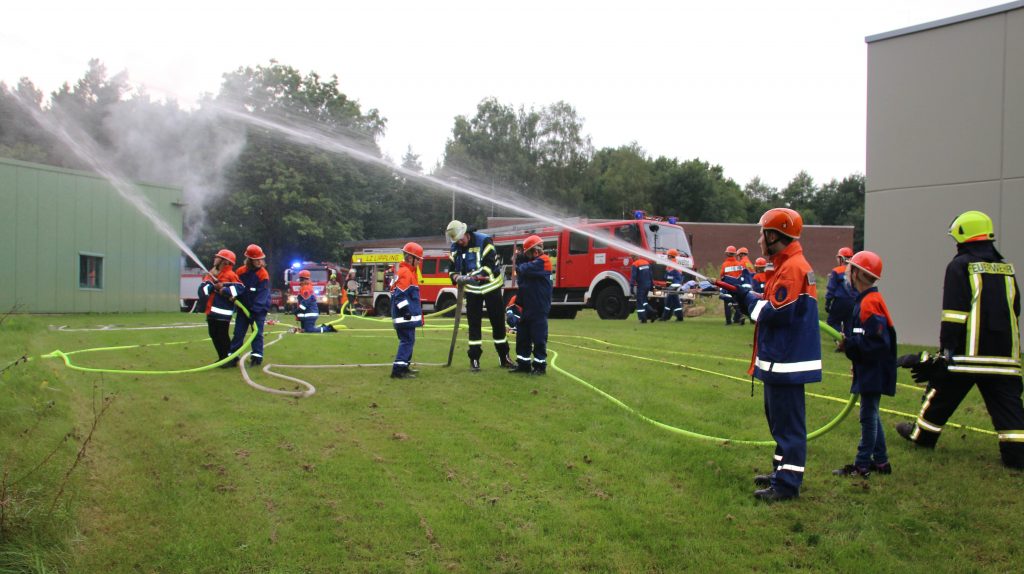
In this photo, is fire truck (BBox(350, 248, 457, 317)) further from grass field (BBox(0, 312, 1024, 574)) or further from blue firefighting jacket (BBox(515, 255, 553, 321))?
grass field (BBox(0, 312, 1024, 574))

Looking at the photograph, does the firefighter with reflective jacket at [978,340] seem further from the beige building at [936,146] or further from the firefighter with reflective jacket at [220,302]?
the beige building at [936,146]

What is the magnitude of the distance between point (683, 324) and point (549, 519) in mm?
15017

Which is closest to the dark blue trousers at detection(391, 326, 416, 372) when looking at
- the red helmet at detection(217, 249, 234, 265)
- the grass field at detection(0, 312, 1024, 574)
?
the grass field at detection(0, 312, 1024, 574)

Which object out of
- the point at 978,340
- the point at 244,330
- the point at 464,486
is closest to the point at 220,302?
the point at 244,330

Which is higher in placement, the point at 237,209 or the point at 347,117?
the point at 347,117

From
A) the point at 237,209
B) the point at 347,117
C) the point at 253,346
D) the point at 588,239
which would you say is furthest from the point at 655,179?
the point at 253,346

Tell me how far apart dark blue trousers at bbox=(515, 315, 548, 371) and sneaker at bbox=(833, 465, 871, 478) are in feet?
14.7

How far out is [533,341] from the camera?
9.48 metres

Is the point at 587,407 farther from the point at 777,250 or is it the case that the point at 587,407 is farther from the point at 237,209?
the point at 237,209

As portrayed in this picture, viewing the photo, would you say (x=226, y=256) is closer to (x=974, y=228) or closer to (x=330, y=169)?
(x=974, y=228)

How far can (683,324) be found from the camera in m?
18.9

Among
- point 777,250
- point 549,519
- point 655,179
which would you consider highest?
point 655,179

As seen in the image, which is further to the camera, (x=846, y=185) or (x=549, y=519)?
(x=846, y=185)

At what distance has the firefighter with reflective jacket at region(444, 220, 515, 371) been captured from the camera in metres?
10.1
